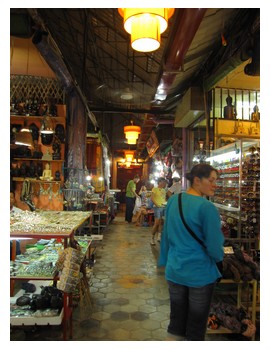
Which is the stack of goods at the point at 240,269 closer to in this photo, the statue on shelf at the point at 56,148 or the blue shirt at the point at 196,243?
the blue shirt at the point at 196,243

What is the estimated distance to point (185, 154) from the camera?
745 centimetres

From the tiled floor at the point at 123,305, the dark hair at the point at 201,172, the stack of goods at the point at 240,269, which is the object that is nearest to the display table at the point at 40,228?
the tiled floor at the point at 123,305

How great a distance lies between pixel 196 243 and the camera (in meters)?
2.21

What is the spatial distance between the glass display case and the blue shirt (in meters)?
1.95

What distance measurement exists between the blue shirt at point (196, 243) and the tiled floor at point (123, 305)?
1.37 meters

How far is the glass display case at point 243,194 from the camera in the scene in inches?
167

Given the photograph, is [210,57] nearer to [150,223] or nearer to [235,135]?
[235,135]

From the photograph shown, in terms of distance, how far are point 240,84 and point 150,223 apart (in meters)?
6.89

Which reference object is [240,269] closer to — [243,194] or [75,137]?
[243,194]

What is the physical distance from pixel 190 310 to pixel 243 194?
99.1 inches

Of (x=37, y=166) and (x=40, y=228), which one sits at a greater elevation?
(x=37, y=166)

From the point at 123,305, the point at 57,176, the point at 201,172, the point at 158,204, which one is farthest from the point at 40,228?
the point at 158,204

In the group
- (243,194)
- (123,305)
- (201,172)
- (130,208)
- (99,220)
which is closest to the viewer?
(201,172)
